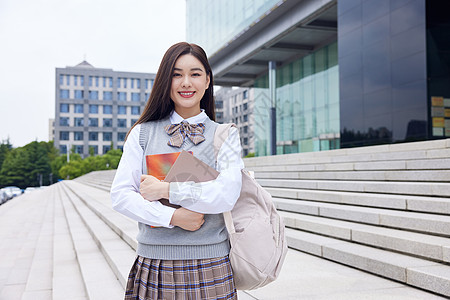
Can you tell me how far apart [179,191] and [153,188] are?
96mm

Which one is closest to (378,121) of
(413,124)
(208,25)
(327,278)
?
(413,124)

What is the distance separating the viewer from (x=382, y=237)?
405cm

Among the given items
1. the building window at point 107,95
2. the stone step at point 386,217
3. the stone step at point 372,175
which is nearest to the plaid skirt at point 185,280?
the stone step at point 386,217

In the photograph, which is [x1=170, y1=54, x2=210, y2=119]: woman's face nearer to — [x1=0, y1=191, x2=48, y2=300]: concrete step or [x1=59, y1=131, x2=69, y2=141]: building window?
[x1=0, y1=191, x2=48, y2=300]: concrete step

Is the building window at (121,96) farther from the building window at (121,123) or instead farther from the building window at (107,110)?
the building window at (121,123)

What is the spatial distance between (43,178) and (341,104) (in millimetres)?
72189

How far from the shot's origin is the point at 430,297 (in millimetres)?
3045

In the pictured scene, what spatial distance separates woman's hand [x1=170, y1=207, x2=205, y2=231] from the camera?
1386 mm

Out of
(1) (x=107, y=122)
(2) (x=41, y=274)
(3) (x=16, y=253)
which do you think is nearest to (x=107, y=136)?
(1) (x=107, y=122)

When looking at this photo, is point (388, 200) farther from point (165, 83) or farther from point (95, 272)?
point (165, 83)

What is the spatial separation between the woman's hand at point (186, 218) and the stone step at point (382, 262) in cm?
253

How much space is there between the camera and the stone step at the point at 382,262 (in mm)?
3133

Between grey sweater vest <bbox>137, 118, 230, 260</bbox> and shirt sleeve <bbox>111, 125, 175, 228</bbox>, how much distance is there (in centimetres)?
3

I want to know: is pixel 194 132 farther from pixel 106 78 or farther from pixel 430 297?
pixel 106 78
